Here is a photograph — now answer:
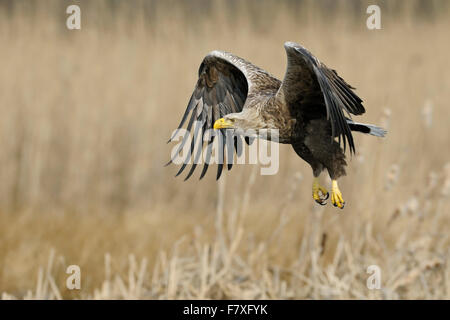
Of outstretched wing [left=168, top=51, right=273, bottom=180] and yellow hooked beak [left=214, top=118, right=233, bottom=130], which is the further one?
outstretched wing [left=168, top=51, right=273, bottom=180]

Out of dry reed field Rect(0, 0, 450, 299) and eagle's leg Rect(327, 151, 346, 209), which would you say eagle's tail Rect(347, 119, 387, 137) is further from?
dry reed field Rect(0, 0, 450, 299)

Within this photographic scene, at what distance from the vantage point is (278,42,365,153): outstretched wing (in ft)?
5.74

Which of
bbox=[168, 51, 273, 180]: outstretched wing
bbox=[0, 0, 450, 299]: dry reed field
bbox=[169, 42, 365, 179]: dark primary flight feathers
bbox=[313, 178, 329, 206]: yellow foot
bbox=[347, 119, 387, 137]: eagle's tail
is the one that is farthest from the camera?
bbox=[0, 0, 450, 299]: dry reed field

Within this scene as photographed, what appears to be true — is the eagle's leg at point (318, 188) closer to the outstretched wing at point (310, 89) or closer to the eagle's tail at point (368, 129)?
the outstretched wing at point (310, 89)

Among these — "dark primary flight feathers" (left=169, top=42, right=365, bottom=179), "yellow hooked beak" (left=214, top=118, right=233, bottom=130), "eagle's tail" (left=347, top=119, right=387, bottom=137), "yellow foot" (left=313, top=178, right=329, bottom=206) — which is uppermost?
"dark primary flight feathers" (left=169, top=42, right=365, bottom=179)

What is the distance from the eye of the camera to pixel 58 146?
263 inches

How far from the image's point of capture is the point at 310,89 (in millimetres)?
1841

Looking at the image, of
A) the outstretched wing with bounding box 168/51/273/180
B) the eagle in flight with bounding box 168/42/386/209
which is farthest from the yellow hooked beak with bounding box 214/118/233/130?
the outstretched wing with bounding box 168/51/273/180

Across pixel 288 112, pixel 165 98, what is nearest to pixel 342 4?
pixel 165 98

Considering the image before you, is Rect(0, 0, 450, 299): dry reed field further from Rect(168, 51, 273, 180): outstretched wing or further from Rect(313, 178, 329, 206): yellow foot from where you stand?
Rect(313, 178, 329, 206): yellow foot

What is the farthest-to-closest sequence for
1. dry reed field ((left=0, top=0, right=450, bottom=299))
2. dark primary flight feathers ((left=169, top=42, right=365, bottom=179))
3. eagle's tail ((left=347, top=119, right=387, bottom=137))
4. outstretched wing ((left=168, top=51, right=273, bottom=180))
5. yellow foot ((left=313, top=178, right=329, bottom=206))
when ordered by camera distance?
dry reed field ((left=0, top=0, right=450, bottom=299))
outstretched wing ((left=168, top=51, right=273, bottom=180))
eagle's tail ((left=347, top=119, right=387, bottom=137))
dark primary flight feathers ((left=169, top=42, right=365, bottom=179))
yellow foot ((left=313, top=178, right=329, bottom=206))

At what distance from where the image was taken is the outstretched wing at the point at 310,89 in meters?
1.75

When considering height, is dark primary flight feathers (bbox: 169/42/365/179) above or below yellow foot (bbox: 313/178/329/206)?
above
